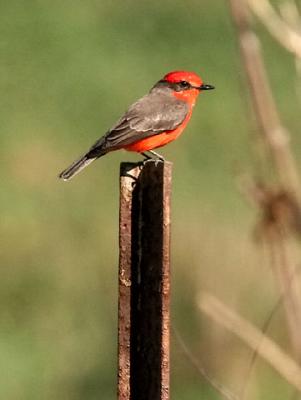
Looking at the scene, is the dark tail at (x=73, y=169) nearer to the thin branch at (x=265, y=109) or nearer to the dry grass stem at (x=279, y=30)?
the dry grass stem at (x=279, y=30)

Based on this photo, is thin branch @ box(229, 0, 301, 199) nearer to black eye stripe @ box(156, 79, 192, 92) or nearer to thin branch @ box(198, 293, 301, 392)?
thin branch @ box(198, 293, 301, 392)

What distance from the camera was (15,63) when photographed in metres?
11.2

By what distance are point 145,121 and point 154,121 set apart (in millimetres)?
34

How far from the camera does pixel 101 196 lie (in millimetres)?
8492

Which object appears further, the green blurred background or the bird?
the green blurred background

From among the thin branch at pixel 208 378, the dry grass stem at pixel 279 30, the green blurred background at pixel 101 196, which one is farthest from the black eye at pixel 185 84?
the thin branch at pixel 208 378

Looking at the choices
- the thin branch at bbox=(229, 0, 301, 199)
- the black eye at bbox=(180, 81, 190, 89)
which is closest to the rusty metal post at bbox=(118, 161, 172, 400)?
the thin branch at bbox=(229, 0, 301, 199)

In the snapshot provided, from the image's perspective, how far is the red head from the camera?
5922 mm

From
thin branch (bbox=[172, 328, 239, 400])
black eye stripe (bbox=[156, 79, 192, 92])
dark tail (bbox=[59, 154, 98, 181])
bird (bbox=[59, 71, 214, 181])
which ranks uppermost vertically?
black eye stripe (bbox=[156, 79, 192, 92])

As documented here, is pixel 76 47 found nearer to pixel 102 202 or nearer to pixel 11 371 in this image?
pixel 102 202

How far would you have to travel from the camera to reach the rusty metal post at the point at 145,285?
2.55 metres

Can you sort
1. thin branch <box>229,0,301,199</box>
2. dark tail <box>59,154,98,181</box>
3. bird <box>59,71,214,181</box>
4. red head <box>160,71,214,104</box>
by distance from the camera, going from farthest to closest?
red head <box>160,71,214,104</box> < bird <box>59,71,214,181</box> < dark tail <box>59,154,98,181</box> < thin branch <box>229,0,301,199</box>

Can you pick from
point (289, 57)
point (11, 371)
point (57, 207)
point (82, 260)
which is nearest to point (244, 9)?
point (11, 371)

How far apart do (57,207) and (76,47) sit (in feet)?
10.5
